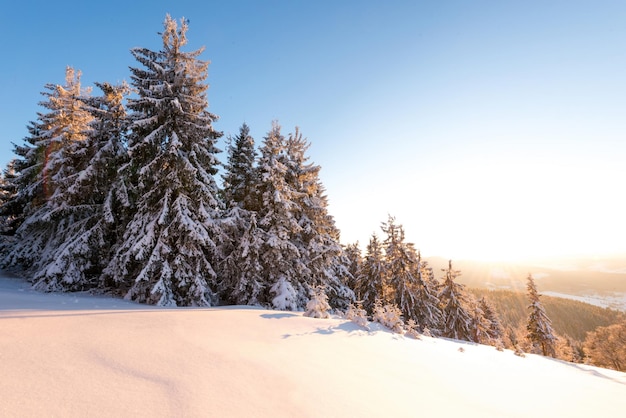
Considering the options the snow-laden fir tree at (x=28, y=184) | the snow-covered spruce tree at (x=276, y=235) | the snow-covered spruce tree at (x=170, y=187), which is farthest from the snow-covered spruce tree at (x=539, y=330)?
the snow-laden fir tree at (x=28, y=184)

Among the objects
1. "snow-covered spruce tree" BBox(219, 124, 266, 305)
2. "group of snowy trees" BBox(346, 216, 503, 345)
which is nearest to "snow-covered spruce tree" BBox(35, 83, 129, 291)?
"snow-covered spruce tree" BBox(219, 124, 266, 305)

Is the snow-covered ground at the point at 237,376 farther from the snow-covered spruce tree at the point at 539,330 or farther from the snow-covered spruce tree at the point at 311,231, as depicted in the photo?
the snow-covered spruce tree at the point at 539,330

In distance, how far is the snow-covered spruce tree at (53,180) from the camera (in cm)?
1473

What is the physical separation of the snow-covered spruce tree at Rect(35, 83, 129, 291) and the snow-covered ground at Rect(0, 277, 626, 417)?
7012mm

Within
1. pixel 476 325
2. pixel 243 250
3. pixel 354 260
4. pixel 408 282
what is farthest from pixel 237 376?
pixel 476 325

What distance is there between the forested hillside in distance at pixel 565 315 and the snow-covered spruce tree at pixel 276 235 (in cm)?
12469

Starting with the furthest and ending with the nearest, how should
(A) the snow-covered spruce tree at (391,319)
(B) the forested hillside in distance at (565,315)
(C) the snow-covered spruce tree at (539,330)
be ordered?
(B) the forested hillside in distance at (565,315)
(C) the snow-covered spruce tree at (539,330)
(A) the snow-covered spruce tree at (391,319)

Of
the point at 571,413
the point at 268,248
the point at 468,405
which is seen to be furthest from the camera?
the point at 268,248

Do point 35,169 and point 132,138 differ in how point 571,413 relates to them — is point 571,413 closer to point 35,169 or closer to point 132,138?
point 132,138

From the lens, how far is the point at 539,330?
99.6ft

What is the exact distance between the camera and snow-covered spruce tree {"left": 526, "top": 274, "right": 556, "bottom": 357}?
1186 inches

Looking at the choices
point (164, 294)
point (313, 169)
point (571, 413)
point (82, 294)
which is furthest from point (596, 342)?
point (82, 294)

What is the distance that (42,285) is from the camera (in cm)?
1220

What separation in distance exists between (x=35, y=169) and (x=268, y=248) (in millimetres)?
16903
